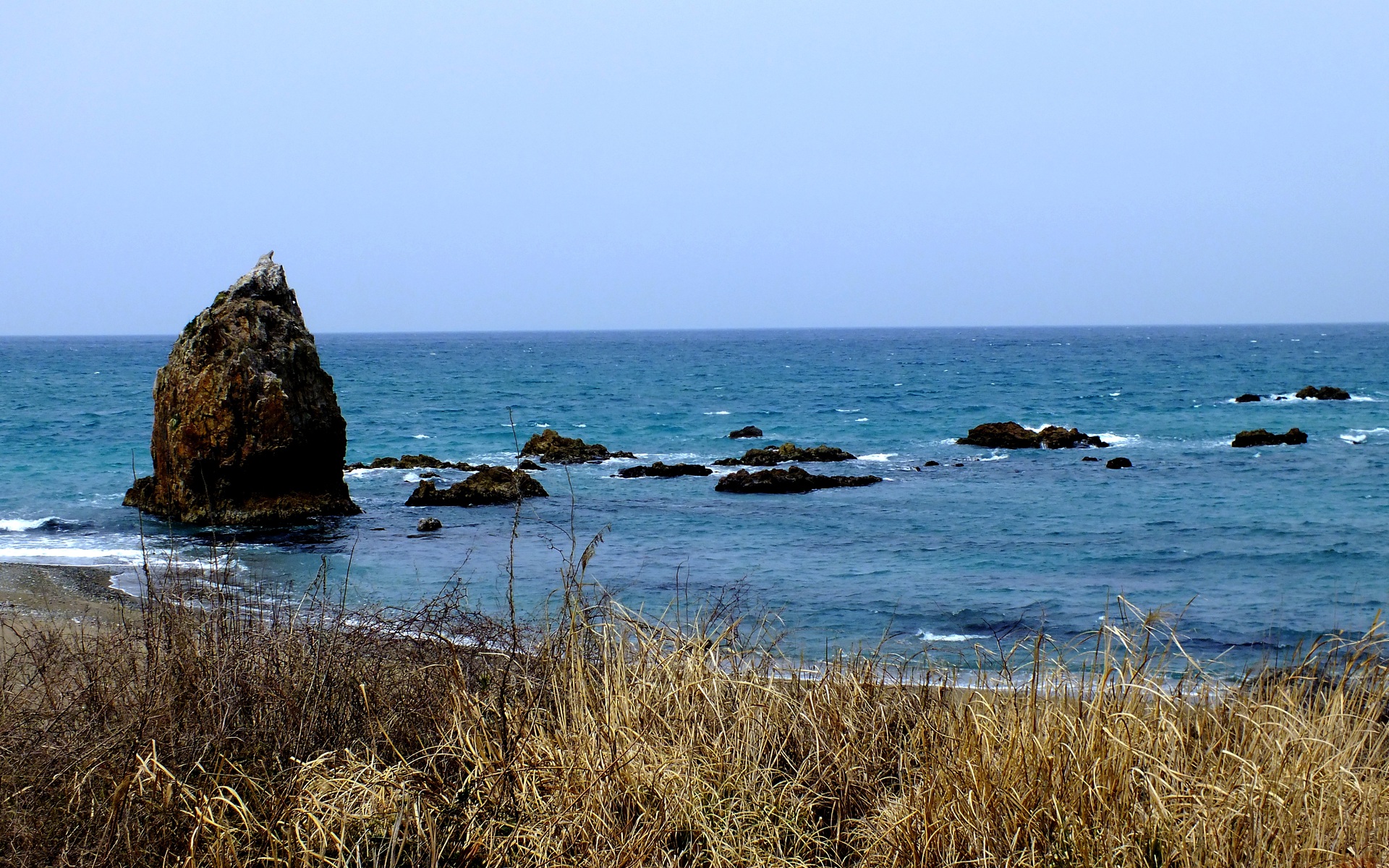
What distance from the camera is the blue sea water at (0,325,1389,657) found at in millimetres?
14805

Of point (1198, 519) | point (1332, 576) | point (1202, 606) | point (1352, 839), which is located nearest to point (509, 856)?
point (1352, 839)

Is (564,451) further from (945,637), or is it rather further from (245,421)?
(945,637)

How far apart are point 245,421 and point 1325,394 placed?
170 ft

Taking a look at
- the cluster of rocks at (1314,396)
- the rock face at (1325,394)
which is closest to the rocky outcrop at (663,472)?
the cluster of rocks at (1314,396)

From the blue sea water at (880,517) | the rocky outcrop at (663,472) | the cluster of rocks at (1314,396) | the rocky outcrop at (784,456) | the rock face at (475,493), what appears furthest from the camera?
the cluster of rocks at (1314,396)

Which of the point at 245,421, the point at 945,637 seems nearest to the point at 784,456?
the point at 245,421

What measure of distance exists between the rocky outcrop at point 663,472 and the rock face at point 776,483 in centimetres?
260

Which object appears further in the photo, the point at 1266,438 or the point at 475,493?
the point at 1266,438

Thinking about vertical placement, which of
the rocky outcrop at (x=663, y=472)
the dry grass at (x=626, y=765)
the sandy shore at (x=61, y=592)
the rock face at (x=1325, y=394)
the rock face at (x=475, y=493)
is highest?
the dry grass at (x=626, y=765)

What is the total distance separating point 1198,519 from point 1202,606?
7.82m

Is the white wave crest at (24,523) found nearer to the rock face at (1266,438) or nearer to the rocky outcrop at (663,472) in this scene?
the rocky outcrop at (663,472)

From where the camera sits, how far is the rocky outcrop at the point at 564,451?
32.2m

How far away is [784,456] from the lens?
33.0m

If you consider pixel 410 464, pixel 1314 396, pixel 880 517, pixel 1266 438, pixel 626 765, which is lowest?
pixel 880 517
